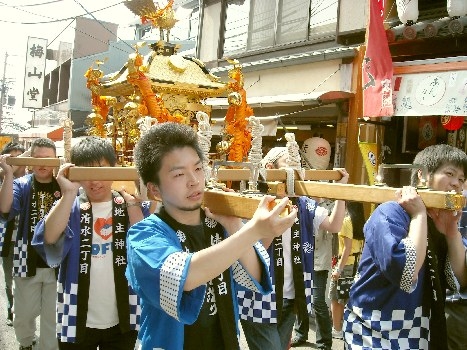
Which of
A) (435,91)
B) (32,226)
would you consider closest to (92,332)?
(32,226)

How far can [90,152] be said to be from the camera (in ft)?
9.91

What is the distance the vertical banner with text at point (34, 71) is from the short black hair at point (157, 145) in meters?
21.9

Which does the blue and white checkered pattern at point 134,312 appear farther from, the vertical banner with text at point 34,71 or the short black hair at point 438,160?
the vertical banner with text at point 34,71

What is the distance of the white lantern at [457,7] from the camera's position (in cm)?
628

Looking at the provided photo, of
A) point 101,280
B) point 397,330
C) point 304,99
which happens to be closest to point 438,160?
point 397,330

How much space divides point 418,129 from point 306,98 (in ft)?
6.55

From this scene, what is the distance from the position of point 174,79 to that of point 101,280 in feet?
9.07

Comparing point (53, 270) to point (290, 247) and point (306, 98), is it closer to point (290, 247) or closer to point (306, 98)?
point (290, 247)

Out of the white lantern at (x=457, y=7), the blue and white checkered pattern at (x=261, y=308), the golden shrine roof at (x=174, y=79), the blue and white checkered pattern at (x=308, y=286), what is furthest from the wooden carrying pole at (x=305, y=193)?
the white lantern at (x=457, y=7)

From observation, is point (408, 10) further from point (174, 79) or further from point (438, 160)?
point (438, 160)

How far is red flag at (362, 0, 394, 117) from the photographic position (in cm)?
726

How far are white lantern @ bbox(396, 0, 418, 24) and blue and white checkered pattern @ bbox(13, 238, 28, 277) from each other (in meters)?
5.94

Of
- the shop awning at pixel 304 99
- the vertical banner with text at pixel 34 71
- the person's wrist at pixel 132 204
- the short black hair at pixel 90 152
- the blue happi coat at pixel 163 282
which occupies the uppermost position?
the vertical banner with text at pixel 34 71

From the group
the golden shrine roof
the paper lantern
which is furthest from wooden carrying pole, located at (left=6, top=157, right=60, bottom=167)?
the paper lantern
